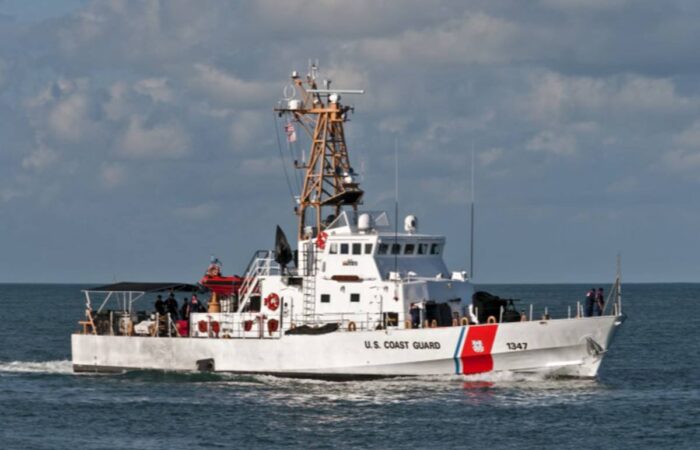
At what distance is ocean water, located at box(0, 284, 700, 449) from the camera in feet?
111

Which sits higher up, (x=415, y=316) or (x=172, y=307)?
(x=172, y=307)

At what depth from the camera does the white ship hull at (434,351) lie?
39.9 m

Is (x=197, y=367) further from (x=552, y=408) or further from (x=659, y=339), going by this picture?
(x=659, y=339)

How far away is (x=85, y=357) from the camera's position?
A: 46.9 m

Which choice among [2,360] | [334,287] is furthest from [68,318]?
[334,287]

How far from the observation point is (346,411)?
37.4 metres

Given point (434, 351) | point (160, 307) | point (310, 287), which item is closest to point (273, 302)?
point (310, 287)

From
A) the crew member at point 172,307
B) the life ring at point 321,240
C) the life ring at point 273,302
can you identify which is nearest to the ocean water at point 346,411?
the crew member at point 172,307

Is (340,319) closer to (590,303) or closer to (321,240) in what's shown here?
(321,240)

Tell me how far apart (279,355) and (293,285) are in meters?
2.49

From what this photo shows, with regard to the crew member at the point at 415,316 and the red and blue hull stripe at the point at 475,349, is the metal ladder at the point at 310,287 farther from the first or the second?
the red and blue hull stripe at the point at 475,349

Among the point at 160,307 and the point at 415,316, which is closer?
the point at 415,316

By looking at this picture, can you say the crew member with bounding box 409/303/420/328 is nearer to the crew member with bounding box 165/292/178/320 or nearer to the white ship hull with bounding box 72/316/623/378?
the white ship hull with bounding box 72/316/623/378

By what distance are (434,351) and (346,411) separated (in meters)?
4.25
